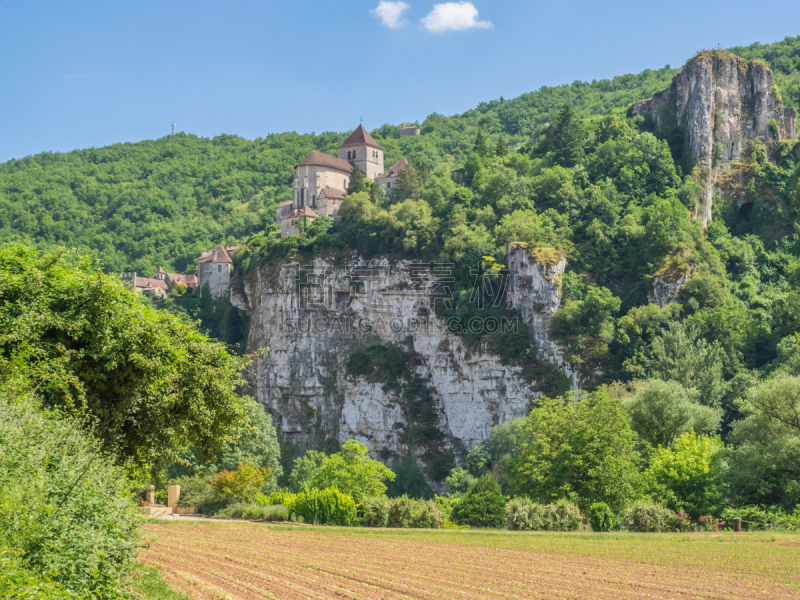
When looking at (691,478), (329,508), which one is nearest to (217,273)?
(329,508)

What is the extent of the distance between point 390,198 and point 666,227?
31.9 m

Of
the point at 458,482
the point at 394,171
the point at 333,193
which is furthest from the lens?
the point at 394,171

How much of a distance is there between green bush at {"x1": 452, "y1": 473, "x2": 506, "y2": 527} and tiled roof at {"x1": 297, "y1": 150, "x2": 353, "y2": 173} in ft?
207

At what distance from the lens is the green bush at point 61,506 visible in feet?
38.1

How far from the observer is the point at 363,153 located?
349ft

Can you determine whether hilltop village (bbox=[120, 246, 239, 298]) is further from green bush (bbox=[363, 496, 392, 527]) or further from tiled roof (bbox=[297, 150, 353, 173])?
green bush (bbox=[363, 496, 392, 527])

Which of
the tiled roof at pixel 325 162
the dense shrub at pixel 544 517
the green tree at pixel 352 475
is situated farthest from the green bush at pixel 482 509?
the tiled roof at pixel 325 162

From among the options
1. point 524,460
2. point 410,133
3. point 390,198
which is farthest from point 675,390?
point 410,133

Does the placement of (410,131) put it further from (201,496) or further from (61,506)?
(61,506)

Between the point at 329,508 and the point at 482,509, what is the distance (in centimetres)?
759

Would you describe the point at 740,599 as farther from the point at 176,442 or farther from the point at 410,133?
the point at 410,133

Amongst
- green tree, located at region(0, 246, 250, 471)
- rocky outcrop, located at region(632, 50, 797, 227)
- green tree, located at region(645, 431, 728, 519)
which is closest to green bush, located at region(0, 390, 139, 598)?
green tree, located at region(0, 246, 250, 471)

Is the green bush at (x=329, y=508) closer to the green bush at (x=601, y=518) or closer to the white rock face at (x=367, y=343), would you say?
the green bush at (x=601, y=518)

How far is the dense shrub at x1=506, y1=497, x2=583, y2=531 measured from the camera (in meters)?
31.9
